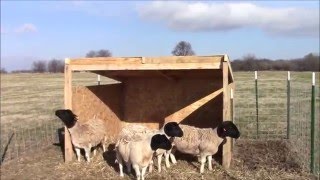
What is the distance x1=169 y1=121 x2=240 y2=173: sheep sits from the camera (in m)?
8.85

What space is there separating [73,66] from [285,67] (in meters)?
26.8

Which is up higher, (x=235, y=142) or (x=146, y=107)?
(x=146, y=107)

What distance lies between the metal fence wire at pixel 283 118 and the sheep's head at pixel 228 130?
1.49 m

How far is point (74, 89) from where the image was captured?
33.6 ft

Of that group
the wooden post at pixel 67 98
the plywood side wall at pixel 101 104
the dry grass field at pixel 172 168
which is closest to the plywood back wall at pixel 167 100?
the plywood side wall at pixel 101 104

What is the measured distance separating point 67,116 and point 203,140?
3.02m

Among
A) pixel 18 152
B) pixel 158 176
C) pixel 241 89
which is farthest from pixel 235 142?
pixel 241 89

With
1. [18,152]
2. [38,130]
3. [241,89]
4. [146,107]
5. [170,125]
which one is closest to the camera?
[170,125]

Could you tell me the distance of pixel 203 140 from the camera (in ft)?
29.6

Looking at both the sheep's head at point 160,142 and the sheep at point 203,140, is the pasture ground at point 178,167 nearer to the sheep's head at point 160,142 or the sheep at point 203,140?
the sheep at point 203,140

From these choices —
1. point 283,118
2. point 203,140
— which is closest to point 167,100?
point 203,140

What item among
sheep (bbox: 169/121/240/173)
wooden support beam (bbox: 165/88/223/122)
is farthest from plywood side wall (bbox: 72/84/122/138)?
sheep (bbox: 169/121/240/173)

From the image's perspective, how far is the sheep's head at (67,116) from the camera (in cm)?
962

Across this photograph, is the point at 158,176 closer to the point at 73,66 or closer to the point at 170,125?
the point at 170,125
